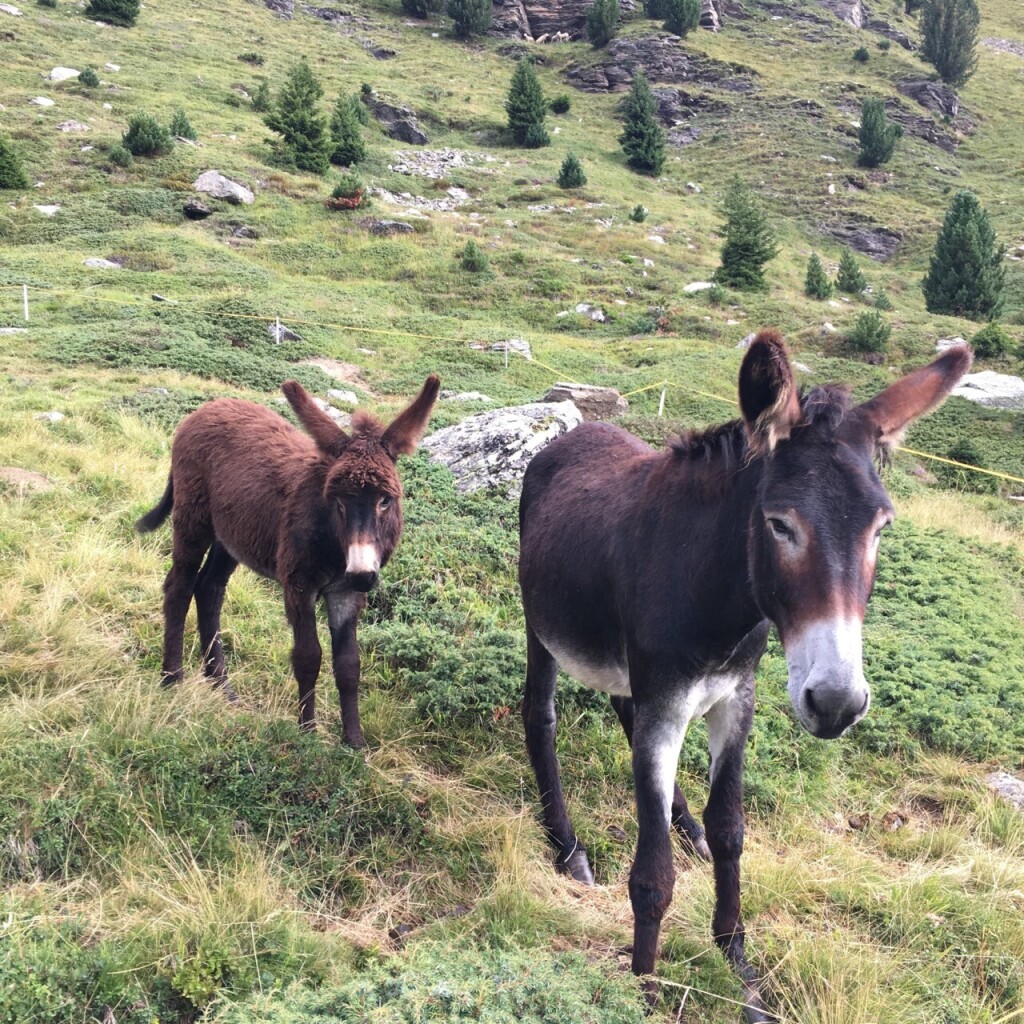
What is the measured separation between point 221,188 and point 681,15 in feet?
170

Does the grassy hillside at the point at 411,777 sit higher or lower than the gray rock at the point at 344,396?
higher

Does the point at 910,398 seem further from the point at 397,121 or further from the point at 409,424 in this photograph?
the point at 397,121

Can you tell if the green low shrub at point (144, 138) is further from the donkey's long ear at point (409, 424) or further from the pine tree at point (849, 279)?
the donkey's long ear at point (409, 424)

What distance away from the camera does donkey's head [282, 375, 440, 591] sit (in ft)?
13.0

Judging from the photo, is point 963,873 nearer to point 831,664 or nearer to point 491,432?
point 831,664

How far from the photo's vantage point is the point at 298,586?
4.36 metres

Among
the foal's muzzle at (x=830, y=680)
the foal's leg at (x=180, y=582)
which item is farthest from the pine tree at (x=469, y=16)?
the foal's muzzle at (x=830, y=680)

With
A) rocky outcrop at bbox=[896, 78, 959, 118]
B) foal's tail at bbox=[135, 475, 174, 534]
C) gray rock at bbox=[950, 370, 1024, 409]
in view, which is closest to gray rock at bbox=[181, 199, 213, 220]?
foal's tail at bbox=[135, 475, 174, 534]

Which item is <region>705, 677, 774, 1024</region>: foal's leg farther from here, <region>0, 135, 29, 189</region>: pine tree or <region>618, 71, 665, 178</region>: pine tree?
<region>618, 71, 665, 178</region>: pine tree

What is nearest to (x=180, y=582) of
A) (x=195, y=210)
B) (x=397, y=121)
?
(x=195, y=210)

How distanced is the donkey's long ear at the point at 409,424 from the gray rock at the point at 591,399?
839cm

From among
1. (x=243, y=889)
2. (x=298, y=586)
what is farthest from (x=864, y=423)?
(x=298, y=586)

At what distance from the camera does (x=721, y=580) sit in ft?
8.54

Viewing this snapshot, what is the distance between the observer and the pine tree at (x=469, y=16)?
61.8m
